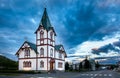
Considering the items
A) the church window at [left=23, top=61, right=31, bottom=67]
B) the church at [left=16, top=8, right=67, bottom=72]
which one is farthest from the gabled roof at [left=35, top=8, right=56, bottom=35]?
the church window at [left=23, top=61, right=31, bottom=67]

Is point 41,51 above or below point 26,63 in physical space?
above

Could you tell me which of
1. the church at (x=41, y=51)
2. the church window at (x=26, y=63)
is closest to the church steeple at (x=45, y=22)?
the church at (x=41, y=51)

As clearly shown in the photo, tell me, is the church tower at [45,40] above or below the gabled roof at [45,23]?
below

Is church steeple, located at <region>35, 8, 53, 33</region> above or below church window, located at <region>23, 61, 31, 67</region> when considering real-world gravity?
above

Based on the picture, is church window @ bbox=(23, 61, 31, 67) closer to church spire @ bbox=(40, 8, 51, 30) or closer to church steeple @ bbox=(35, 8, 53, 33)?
church steeple @ bbox=(35, 8, 53, 33)

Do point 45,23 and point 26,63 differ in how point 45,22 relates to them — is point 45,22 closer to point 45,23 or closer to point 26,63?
point 45,23

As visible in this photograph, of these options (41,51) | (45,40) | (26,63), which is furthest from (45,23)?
(26,63)

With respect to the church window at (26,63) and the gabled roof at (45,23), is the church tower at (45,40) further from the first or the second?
the church window at (26,63)

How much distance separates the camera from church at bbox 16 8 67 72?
6325 cm

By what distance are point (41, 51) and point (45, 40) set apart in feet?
12.1

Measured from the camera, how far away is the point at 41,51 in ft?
211

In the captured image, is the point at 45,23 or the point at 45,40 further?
the point at 45,23

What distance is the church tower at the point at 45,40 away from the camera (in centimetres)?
6300

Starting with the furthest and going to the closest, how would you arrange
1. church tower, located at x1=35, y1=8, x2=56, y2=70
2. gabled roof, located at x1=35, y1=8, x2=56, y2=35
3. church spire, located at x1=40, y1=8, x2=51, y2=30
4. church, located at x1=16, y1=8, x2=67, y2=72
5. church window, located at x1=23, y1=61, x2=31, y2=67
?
church window, located at x1=23, y1=61, x2=31, y2=67, church spire, located at x1=40, y1=8, x2=51, y2=30, gabled roof, located at x1=35, y1=8, x2=56, y2=35, church, located at x1=16, y1=8, x2=67, y2=72, church tower, located at x1=35, y1=8, x2=56, y2=70
